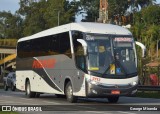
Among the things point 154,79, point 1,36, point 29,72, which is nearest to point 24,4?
point 1,36

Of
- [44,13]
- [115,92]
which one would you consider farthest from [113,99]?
[44,13]

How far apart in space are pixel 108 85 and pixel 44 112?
422 centimetres

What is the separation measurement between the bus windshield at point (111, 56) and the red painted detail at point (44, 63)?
410 cm

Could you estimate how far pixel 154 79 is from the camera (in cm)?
4200

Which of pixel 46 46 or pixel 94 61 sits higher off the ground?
pixel 46 46

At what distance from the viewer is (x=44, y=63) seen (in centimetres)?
2689

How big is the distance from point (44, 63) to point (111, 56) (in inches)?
243

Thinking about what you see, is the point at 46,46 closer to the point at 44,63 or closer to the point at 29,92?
the point at 44,63

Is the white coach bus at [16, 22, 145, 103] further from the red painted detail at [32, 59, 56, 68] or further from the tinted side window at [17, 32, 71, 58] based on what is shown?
the red painted detail at [32, 59, 56, 68]

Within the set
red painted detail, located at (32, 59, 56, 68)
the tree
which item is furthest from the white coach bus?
the tree

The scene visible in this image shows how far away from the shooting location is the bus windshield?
21.4 meters

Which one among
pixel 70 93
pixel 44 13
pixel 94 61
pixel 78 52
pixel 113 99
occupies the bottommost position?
pixel 113 99

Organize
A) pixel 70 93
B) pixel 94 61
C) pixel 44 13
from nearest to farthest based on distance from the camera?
pixel 94 61, pixel 70 93, pixel 44 13

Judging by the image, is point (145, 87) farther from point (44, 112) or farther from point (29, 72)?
point (44, 112)
